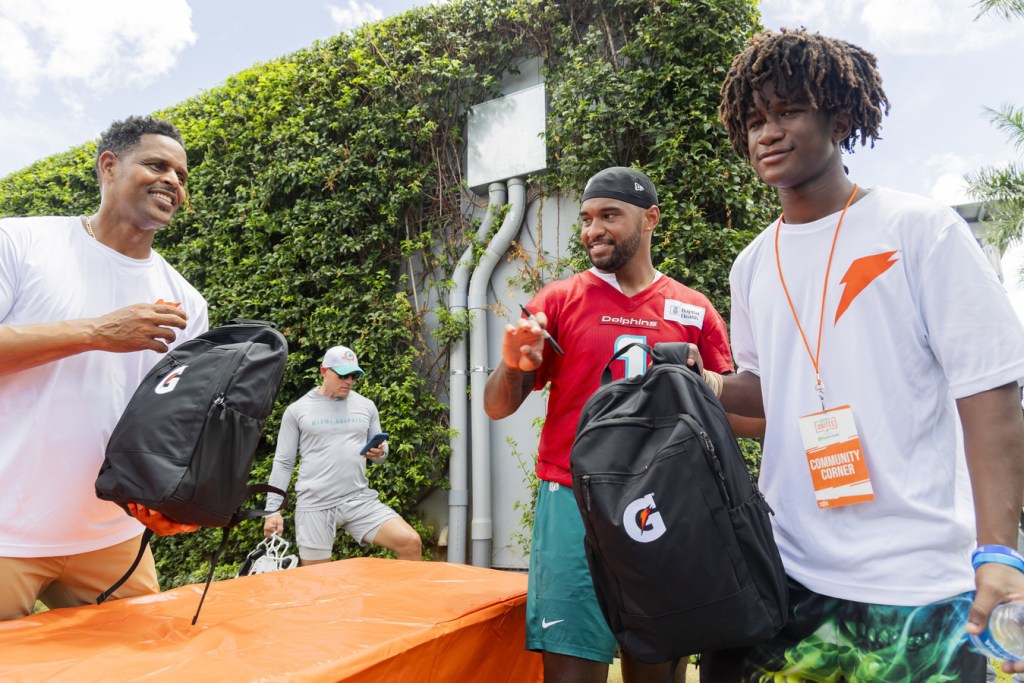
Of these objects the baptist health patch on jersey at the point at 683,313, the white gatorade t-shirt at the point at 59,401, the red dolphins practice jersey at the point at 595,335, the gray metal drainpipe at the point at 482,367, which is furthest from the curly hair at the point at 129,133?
the gray metal drainpipe at the point at 482,367

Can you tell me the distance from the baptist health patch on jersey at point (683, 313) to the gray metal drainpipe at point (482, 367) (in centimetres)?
366

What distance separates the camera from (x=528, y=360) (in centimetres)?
187

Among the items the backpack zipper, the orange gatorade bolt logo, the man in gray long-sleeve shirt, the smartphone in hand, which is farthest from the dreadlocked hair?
the man in gray long-sleeve shirt

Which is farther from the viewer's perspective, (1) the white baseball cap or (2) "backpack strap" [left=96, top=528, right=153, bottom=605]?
(1) the white baseball cap

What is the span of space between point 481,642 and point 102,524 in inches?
47.3

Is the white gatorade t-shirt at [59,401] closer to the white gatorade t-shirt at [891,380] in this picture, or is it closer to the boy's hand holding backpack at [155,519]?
the boy's hand holding backpack at [155,519]

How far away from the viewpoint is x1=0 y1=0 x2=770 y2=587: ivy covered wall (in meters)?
5.28

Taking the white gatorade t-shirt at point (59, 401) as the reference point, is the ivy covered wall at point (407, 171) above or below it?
above

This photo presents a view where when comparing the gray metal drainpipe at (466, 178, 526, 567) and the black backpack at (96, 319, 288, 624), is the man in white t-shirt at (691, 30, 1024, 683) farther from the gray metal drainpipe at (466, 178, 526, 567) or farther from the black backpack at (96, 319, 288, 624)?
the gray metal drainpipe at (466, 178, 526, 567)

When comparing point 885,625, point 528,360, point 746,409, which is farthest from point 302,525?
point 885,625

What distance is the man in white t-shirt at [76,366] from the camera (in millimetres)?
1826

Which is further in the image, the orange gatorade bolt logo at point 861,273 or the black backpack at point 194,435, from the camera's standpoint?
the black backpack at point 194,435

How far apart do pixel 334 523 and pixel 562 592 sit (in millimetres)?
3345

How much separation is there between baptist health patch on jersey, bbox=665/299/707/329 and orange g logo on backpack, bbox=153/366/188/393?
1501 millimetres
